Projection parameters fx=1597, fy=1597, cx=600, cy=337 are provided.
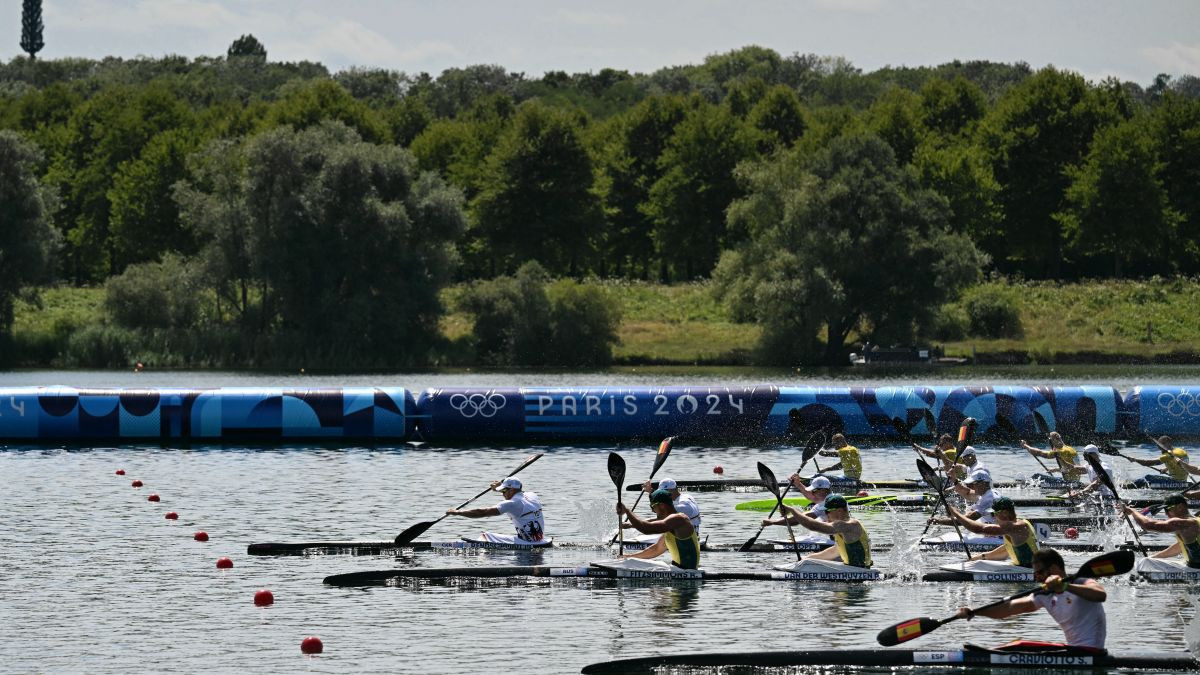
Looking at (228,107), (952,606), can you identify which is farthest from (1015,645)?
(228,107)

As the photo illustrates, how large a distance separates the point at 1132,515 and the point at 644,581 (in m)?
8.96

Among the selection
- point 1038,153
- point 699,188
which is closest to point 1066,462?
point 699,188

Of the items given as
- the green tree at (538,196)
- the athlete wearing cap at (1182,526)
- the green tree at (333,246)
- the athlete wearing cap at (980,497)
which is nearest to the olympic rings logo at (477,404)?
the athlete wearing cap at (980,497)

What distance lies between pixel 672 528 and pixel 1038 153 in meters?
103

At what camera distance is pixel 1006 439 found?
5853cm

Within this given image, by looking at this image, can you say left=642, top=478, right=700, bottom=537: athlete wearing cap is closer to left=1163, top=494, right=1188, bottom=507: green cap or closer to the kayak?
the kayak

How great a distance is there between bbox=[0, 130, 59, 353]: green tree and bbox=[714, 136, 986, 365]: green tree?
44.2m

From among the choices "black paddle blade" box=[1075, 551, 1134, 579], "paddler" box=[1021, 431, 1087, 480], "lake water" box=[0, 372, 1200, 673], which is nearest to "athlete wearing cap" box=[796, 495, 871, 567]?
"lake water" box=[0, 372, 1200, 673]

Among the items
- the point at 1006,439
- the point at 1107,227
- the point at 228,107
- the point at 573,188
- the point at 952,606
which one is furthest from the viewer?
the point at 228,107

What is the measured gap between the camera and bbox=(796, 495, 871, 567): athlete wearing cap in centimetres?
2833

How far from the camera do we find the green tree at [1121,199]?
11456 centimetres

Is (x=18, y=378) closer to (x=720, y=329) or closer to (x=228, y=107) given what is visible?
(x=720, y=329)

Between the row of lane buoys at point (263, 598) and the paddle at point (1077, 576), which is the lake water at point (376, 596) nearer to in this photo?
the row of lane buoys at point (263, 598)

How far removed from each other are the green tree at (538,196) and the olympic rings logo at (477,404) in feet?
222
